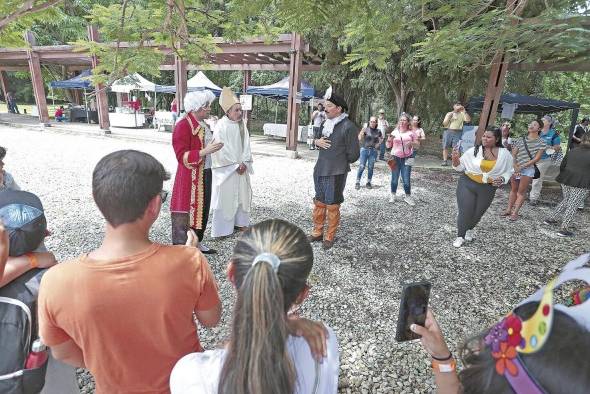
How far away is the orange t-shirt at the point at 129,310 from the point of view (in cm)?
96

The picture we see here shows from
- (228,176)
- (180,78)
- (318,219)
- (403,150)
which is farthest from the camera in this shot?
(180,78)

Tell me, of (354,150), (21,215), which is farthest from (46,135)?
(21,215)

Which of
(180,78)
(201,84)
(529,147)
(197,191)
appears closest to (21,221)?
(197,191)

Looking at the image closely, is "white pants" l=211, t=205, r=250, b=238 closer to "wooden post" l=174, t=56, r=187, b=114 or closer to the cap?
the cap

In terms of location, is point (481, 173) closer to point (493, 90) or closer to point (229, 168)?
point (229, 168)

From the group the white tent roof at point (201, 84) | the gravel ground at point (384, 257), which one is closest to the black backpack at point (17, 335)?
the gravel ground at point (384, 257)

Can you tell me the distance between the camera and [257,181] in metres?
7.21

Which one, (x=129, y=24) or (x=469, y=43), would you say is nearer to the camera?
(x=469, y=43)

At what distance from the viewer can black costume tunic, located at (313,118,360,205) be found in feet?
12.8

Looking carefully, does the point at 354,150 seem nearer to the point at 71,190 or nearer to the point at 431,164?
the point at 71,190

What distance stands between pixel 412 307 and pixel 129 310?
897mm

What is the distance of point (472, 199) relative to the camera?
4.02 meters

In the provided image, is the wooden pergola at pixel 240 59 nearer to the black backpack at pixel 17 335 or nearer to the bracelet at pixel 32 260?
the bracelet at pixel 32 260

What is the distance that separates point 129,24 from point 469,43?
3.97 meters
